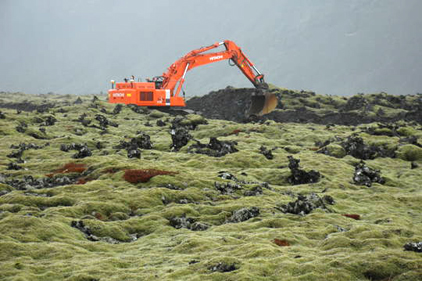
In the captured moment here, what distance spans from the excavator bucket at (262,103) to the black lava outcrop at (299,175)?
43022 millimetres

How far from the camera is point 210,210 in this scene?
2825 cm

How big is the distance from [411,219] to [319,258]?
1347 centimetres

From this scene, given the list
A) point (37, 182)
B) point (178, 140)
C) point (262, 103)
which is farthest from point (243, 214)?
point (262, 103)

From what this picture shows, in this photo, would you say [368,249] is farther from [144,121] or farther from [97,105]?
[97,105]

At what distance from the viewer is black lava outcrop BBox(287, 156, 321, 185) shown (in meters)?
39.6

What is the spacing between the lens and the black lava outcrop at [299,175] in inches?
1558

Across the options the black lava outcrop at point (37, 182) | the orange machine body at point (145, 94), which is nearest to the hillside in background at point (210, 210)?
the black lava outcrop at point (37, 182)

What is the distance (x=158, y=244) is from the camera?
2264cm

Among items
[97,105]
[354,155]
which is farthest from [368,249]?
[97,105]

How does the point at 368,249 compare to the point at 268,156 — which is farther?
the point at 268,156

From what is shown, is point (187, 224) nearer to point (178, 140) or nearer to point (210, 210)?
point (210, 210)

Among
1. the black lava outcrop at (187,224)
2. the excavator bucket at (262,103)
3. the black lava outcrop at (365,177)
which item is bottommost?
the black lava outcrop at (187,224)

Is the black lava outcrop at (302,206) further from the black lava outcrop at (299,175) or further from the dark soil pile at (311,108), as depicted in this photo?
the dark soil pile at (311,108)

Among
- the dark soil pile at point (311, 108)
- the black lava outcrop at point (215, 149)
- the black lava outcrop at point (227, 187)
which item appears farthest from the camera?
the dark soil pile at point (311, 108)
